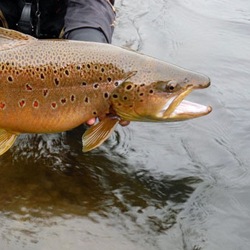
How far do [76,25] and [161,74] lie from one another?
0.99 metres

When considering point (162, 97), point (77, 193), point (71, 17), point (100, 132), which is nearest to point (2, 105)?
point (100, 132)

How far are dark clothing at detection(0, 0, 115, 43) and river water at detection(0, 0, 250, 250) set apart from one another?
2.40 ft

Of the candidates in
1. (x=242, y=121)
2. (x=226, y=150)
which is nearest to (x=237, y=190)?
(x=226, y=150)

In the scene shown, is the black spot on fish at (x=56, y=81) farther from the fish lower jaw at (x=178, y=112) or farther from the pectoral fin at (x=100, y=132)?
the fish lower jaw at (x=178, y=112)

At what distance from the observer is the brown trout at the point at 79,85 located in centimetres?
319

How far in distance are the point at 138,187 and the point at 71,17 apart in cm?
135

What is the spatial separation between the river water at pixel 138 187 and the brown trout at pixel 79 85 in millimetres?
393

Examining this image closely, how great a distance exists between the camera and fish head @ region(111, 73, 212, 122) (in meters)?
3.20

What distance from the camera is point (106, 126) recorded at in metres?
3.29

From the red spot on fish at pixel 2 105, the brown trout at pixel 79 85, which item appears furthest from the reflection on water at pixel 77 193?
the red spot on fish at pixel 2 105

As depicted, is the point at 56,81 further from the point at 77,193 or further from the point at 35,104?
the point at 77,193

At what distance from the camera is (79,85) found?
3.23 metres

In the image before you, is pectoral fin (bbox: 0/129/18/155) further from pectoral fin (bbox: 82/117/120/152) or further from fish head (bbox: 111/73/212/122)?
fish head (bbox: 111/73/212/122)

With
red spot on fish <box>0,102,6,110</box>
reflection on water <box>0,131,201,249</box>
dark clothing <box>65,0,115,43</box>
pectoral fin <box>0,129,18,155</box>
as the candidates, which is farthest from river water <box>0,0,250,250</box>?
dark clothing <box>65,0,115,43</box>
